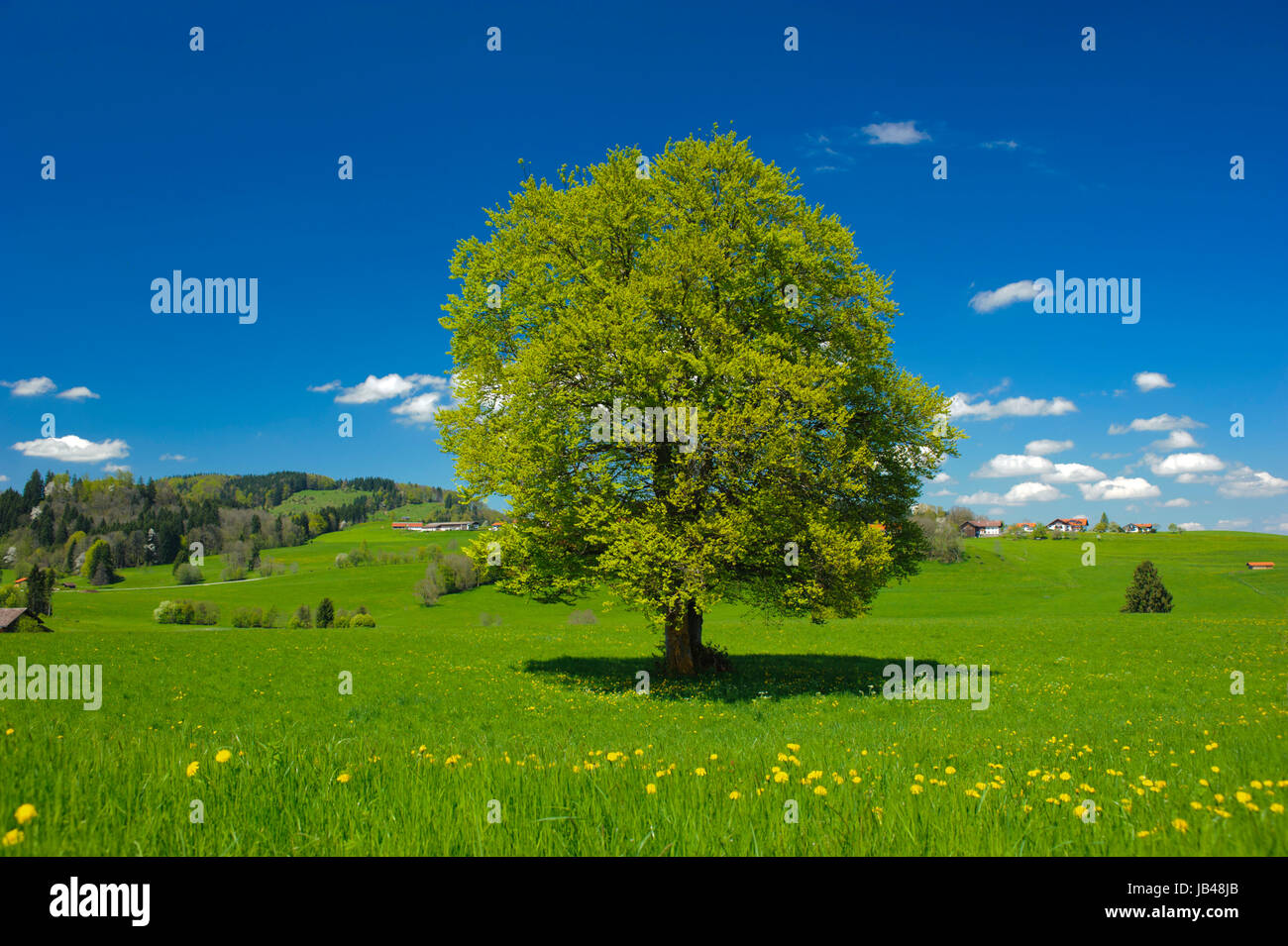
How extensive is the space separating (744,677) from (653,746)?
524 inches

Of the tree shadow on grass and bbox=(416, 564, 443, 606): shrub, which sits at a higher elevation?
the tree shadow on grass

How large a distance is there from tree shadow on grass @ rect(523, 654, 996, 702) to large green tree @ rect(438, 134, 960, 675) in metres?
1.70

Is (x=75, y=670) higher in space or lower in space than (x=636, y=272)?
lower

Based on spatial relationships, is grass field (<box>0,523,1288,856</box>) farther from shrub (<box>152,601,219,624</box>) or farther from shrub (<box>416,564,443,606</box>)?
shrub (<box>416,564,443,606</box>)

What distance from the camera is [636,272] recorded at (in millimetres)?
19906

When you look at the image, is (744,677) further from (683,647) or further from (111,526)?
(111,526)

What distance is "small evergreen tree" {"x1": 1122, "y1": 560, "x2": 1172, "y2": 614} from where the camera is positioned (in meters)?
60.5

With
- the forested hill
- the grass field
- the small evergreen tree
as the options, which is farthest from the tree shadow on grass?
the forested hill

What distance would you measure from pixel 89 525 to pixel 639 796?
8768 inches

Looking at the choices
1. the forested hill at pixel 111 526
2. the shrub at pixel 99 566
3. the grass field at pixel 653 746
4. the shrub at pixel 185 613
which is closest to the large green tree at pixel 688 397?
the grass field at pixel 653 746

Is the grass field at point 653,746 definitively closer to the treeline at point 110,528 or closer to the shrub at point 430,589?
the shrub at point 430,589

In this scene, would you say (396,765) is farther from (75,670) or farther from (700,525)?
(75,670)
